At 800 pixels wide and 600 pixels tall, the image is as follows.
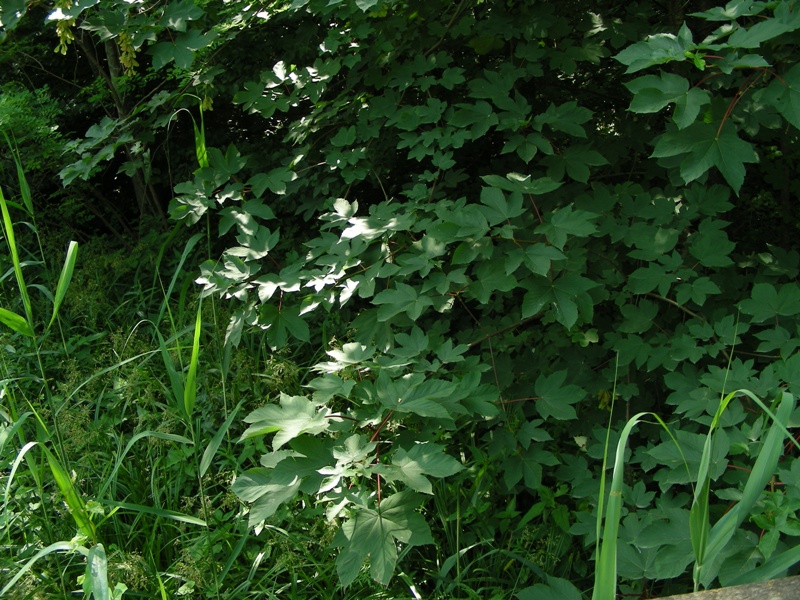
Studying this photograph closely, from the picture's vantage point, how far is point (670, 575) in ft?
5.84

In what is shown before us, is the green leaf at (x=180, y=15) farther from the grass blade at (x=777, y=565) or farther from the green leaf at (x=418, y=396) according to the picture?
the grass blade at (x=777, y=565)

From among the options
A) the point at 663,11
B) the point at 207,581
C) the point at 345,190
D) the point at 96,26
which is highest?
the point at 96,26

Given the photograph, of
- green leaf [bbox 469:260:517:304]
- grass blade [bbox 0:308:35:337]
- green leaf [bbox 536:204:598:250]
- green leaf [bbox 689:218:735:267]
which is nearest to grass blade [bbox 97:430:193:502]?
grass blade [bbox 0:308:35:337]

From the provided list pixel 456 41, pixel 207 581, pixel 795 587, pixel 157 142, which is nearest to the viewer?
pixel 795 587

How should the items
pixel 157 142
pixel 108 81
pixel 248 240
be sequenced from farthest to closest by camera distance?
pixel 157 142, pixel 108 81, pixel 248 240

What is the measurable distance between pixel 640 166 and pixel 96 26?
225 centimetres

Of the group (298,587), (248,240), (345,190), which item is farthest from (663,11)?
(298,587)

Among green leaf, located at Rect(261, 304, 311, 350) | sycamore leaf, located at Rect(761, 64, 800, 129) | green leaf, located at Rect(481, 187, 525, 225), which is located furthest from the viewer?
green leaf, located at Rect(261, 304, 311, 350)

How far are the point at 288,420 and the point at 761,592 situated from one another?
109 cm

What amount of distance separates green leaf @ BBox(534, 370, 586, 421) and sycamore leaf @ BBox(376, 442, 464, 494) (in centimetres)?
64

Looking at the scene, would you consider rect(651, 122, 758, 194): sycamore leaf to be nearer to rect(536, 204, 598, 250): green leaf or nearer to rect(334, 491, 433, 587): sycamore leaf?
rect(536, 204, 598, 250): green leaf

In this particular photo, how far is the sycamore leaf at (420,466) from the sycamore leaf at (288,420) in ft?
0.63

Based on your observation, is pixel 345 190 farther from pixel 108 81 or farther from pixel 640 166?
pixel 108 81

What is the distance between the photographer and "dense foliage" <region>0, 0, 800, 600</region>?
75.0 inches
